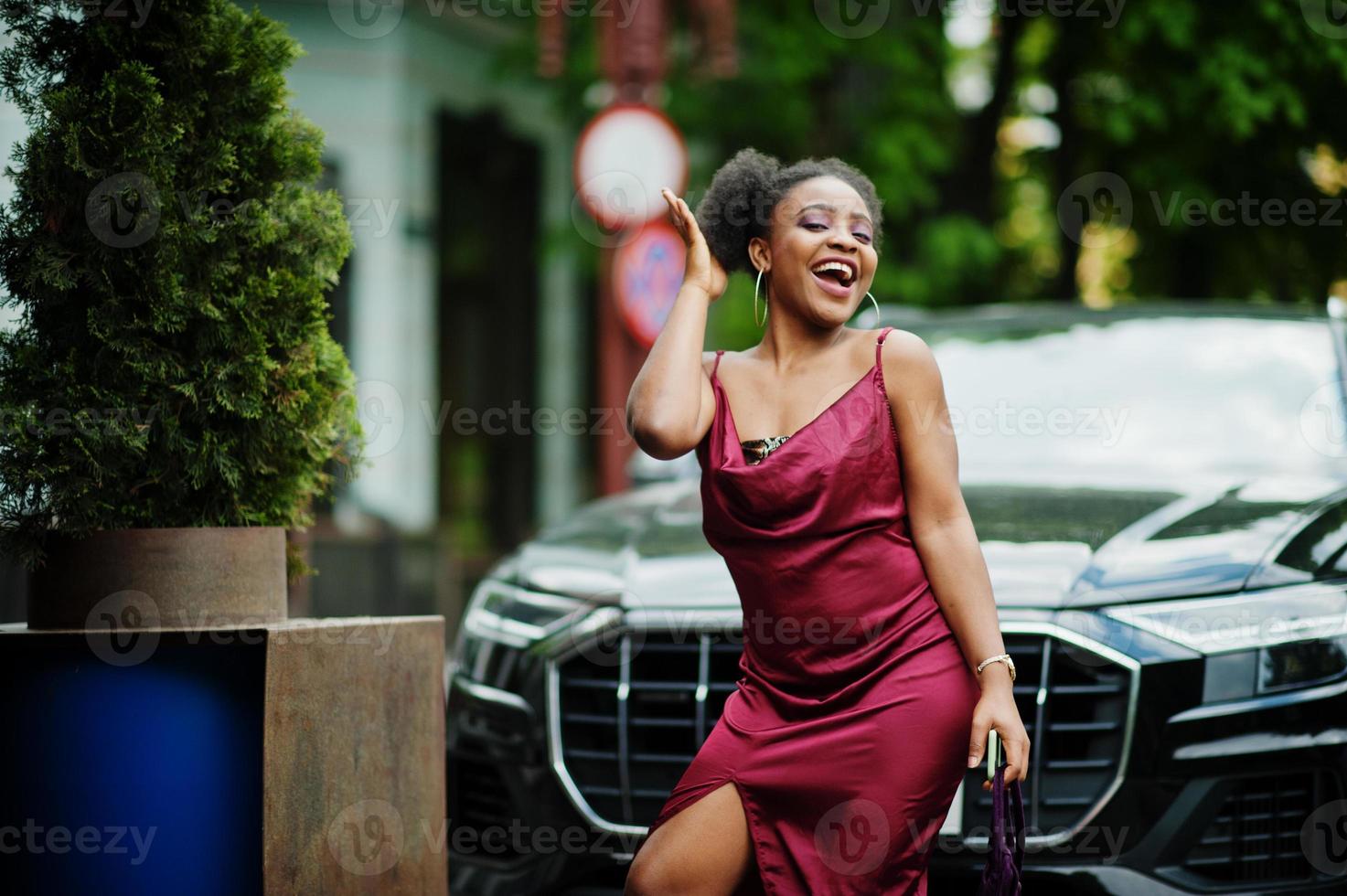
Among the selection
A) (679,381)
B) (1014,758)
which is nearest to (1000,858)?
(1014,758)

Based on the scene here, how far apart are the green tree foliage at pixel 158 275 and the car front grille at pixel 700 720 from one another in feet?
3.28

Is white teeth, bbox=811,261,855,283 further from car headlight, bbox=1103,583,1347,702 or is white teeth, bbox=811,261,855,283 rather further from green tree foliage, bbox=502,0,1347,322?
green tree foliage, bbox=502,0,1347,322

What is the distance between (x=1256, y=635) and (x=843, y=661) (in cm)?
128

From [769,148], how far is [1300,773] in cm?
784

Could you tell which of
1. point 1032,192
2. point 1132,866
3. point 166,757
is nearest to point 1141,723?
point 1132,866

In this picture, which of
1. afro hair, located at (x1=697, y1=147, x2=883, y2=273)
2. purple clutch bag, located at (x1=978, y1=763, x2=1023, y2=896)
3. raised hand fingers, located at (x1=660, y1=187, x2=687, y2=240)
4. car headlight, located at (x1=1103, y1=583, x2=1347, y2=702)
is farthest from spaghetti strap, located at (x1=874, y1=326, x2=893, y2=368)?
car headlight, located at (x1=1103, y1=583, x2=1347, y2=702)

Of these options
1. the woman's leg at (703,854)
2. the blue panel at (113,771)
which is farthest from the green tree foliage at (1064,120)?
the blue panel at (113,771)

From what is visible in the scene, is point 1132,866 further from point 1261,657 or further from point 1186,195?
point 1186,195

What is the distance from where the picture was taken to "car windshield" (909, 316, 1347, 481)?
15.5 ft

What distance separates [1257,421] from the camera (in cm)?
486

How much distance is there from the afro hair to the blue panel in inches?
47.7

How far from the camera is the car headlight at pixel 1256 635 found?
3.48 metres

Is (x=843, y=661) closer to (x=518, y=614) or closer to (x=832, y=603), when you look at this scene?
(x=832, y=603)

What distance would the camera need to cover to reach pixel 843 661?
8.97 feet
